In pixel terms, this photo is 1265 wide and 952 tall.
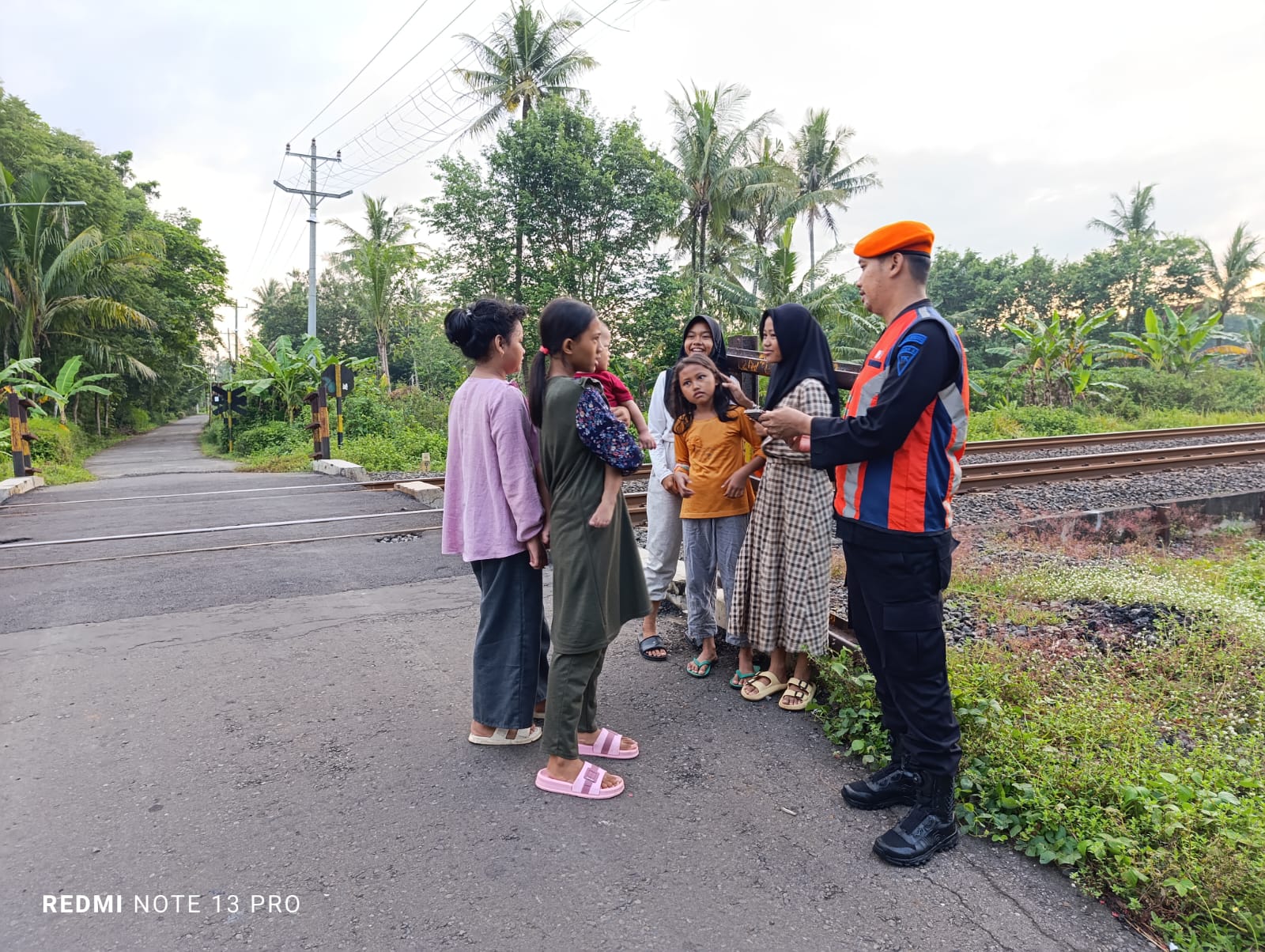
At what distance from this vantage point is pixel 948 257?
107 feet

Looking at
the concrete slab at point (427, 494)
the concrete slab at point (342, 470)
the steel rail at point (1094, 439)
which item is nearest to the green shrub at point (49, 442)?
the concrete slab at point (342, 470)

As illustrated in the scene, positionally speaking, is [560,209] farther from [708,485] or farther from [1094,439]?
[708,485]

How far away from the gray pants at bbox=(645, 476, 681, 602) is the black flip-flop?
24cm

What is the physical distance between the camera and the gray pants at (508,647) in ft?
9.77

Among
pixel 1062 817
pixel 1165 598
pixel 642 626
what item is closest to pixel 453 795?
pixel 642 626

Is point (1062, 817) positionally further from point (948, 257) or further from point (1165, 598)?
point (948, 257)

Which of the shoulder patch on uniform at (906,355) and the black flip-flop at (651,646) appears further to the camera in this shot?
the black flip-flop at (651,646)

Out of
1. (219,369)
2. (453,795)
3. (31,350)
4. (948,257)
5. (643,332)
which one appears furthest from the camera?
(219,369)

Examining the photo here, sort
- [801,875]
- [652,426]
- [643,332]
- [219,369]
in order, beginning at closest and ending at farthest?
[801,875], [652,426], [643,332], [219,369]

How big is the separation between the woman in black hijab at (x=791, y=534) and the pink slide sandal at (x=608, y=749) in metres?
0.73

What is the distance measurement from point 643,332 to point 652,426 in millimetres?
13987

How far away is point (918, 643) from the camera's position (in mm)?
2391

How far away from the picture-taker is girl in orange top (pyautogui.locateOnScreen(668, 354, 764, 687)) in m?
3.56

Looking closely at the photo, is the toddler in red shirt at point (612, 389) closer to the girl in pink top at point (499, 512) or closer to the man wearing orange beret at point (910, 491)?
the girl in pink top at point (499, 512)
